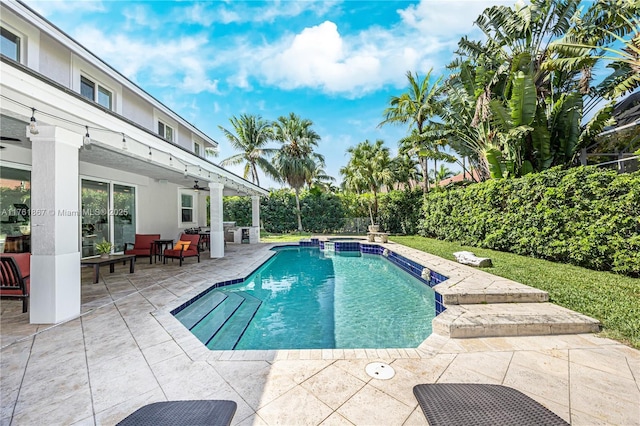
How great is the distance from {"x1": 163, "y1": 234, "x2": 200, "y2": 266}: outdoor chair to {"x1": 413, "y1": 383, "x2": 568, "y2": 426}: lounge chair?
883 centimetres

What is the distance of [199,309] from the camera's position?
5480mm

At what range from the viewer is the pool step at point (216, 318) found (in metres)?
4.60

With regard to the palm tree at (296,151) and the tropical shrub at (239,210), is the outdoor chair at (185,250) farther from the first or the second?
the palm tree at (296,151)

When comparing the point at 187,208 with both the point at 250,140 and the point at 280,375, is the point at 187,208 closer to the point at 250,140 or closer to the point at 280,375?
the point at 250,140

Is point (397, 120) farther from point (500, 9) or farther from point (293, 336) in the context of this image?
point (293, 336)

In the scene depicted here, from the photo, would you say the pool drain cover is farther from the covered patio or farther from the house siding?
the house siding

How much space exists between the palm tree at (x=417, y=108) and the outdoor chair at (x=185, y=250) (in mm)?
12168

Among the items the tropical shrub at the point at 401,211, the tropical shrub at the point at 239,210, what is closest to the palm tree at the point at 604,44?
the tropical shrub at the point at 401,211

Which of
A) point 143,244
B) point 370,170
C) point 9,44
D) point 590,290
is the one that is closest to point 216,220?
point 143,244

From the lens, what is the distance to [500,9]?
10461mm

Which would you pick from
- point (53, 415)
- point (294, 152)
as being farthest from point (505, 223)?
point (294, 152)

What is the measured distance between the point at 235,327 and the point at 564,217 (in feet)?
30.9

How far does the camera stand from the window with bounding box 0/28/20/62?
19.4 feet

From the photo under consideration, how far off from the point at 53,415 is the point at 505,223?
40.6 ft
